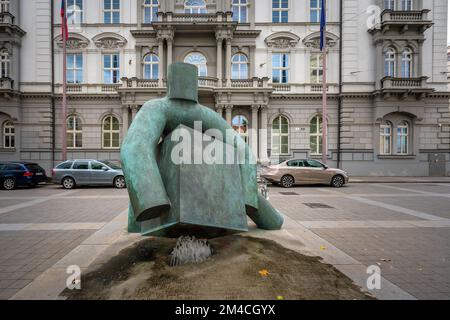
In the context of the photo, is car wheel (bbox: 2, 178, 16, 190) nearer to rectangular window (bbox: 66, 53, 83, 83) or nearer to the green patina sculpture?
rectangular window (bbox: 66, 53, 83, 83)

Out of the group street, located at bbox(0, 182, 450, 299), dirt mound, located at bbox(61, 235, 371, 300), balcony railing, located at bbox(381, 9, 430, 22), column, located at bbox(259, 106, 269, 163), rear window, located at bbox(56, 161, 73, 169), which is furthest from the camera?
column, located at bbox(259, 106, 269, 163)

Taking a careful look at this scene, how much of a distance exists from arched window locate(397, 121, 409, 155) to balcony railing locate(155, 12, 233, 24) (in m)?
16.2

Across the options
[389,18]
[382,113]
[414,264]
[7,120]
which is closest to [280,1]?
[389,18]

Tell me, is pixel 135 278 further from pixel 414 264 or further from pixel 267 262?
pixel 414 264

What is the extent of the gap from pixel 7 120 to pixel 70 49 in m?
7.57

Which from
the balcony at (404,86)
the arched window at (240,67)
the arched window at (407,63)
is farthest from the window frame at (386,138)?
the arched window at (240,67)

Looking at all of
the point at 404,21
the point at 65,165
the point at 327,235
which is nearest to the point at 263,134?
the point at 65,165

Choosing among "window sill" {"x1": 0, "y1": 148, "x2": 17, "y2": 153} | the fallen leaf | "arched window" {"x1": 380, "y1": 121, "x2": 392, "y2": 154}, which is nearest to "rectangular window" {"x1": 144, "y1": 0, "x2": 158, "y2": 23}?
"window sill" {"x1": 0, "y1": 148, "x2": 17, "y2": 153}

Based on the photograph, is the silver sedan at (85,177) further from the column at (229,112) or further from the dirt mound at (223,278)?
the dirt mound at (223,278)

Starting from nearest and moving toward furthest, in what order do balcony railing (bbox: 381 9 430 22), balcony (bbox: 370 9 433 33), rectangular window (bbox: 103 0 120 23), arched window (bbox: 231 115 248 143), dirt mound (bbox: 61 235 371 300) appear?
dirt mound (bbox: 61 235 371 300) < balcony (bbox: 370 9 433 33) < balcony railing (bbox: 381 9 430 22) < arched window (bbox: 231 115 248 143) < rectangular window (bbox: 103 0 120 23)

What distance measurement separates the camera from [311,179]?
14094 mm

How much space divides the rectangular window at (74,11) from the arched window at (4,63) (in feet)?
18.2

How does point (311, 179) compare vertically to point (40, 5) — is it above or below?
below

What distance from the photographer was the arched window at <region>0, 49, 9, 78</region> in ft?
65.1
